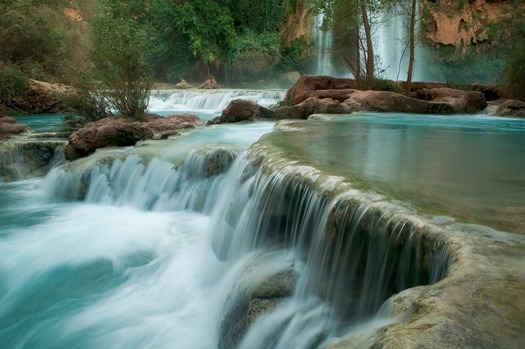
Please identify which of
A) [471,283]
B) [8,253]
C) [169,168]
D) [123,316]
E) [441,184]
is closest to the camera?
[471,283]

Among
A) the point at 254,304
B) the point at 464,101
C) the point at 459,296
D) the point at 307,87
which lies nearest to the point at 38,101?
the point at 307,87

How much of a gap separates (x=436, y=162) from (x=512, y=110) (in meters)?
8.85

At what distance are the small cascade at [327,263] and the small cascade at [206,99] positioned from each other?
14.6 meters

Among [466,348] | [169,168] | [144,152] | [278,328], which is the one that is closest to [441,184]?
[278,328]

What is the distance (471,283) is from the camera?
6.86 feet

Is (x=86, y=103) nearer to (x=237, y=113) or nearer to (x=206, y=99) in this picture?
(x=237, y=113)

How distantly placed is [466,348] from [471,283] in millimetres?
509

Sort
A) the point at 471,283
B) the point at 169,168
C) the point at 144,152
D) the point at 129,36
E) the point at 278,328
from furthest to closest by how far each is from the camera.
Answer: the point at 129,36, the point at 144,152, the point at 169,168, the point at 278,328, the point at 471,283

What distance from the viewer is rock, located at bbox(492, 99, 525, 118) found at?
12.1m

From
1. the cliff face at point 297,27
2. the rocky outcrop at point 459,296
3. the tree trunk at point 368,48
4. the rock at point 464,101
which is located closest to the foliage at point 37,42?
the tree trunk at point 368,48

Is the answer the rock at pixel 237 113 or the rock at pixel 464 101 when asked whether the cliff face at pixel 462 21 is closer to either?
the rock at pixel 464 101

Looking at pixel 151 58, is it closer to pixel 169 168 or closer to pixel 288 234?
pixel 169 168

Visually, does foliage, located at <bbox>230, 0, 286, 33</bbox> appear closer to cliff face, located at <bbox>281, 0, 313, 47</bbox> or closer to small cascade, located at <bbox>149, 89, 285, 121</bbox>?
cliff face, located at <bbox>281, 0, 313, 47</bbox>

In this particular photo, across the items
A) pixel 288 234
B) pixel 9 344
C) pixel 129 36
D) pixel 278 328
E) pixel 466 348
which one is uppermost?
pixel 129 36
